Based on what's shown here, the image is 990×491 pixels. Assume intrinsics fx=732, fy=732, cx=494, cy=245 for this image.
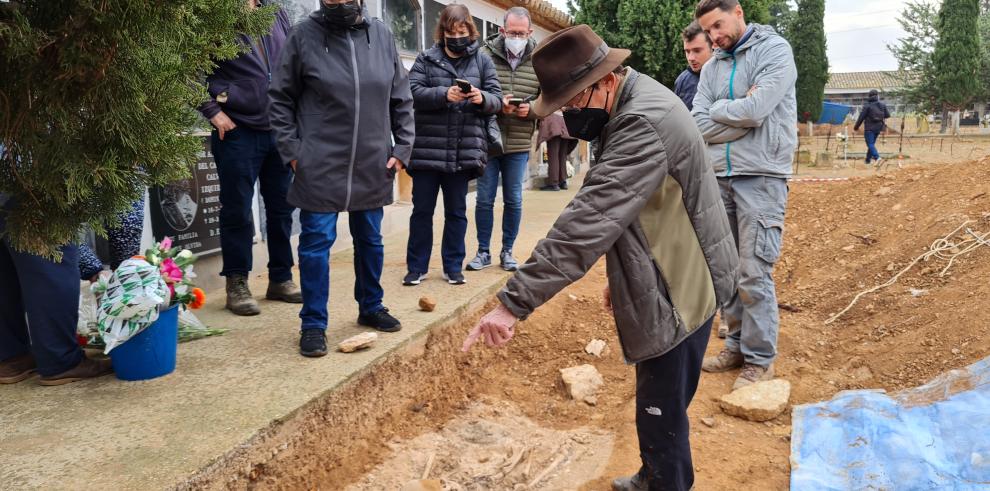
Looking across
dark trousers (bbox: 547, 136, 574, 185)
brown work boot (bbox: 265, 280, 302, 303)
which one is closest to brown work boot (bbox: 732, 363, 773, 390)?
brown work boot (bbox: 265, 280, 302, 303)

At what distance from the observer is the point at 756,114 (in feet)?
12.0

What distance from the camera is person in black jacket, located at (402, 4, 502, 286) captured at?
482 centimetres

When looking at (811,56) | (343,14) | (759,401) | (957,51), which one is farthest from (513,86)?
(957,51)

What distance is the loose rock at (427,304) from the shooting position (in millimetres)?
4379

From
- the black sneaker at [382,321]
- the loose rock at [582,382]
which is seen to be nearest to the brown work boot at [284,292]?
the black sneaker at [382,321]

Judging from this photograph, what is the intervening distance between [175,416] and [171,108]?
1.39 metres

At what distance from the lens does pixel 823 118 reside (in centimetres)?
3034

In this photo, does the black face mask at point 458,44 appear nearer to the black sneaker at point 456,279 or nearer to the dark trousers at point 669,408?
the black sneaker at point 456,279

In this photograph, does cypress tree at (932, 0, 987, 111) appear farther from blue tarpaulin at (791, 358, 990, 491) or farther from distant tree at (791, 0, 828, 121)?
blue tarpaulin at (791, 358, 990, 491)

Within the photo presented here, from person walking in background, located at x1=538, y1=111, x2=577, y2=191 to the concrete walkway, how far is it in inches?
294

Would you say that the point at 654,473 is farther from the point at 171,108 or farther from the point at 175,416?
the point at 171,108

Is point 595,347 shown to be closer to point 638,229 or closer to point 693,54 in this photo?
point 693,54

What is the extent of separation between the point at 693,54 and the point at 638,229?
9.47 feet

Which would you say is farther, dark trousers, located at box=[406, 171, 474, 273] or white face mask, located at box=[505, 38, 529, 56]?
white face mask, located at box=[505, 38, 529, 56]
